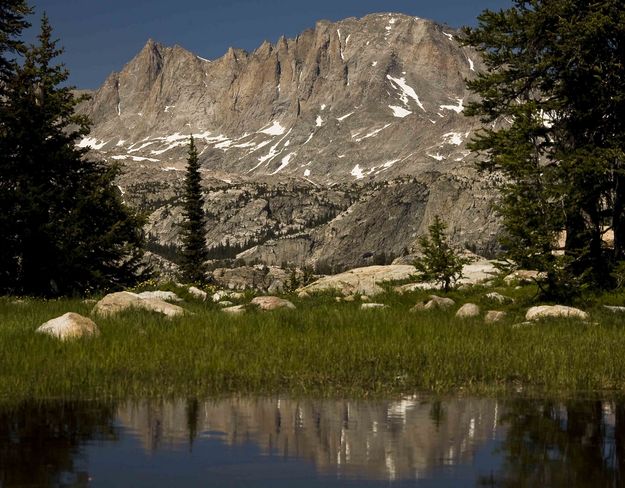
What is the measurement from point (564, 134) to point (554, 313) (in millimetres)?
9894

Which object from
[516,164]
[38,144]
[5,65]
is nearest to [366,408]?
[516,164]

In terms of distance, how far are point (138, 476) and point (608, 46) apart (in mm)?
23913

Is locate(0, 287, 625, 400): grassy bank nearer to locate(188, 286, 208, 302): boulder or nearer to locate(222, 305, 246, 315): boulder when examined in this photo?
locate(222, 305, 246, 315): boulder

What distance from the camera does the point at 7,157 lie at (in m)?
32.2

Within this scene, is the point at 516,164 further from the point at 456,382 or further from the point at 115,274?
the point at 115,274

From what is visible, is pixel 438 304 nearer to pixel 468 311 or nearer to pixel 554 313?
pixel 468 311

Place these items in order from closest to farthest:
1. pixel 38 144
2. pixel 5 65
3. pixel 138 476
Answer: pixel 138 476 → pixel 38 144 → pixel 5 65

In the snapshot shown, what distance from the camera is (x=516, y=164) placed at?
26.2m

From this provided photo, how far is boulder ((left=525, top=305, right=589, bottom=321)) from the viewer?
2050 centimetres

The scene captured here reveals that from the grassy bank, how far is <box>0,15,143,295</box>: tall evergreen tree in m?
12.7

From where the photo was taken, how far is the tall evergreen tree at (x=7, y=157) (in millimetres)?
29922

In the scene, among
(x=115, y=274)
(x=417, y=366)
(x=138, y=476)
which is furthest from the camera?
(x=115, y=274)

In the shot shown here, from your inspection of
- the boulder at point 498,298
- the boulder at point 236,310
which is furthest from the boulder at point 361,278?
the boulder at point 236,310

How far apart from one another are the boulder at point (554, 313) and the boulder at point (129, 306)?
8.67 meters
